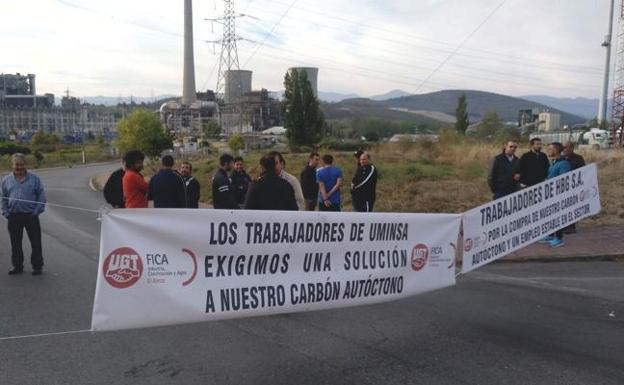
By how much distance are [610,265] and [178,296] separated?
24.3ft

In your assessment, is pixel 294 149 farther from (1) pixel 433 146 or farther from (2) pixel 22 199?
(2) pixel 22 199

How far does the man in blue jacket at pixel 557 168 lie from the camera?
1009 cm

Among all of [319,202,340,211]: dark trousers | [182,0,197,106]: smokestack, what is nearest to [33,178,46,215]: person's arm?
[319,202,340,211]: dark trousers

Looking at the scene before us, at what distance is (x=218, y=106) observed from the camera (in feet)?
528

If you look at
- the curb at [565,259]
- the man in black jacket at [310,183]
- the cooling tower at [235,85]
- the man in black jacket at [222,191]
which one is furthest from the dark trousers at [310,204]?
the cooling tower at [235,85]

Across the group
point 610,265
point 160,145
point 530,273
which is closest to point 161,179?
point 530,273

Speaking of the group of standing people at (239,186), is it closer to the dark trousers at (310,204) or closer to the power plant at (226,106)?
the dark trousers at (310,204)

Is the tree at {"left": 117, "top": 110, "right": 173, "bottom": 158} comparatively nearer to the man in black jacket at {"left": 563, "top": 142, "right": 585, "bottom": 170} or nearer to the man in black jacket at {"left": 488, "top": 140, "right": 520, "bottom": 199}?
the man in black jacket at {"left": 563, "top": 142, "right": 585, "bottom": 170}

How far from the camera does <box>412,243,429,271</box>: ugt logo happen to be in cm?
574

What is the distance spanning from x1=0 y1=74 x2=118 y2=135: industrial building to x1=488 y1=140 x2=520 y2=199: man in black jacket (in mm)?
155394

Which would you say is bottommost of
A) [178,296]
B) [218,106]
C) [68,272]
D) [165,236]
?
[68,272]

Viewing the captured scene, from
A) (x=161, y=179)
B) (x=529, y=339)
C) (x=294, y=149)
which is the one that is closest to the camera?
(x=529, y=339)

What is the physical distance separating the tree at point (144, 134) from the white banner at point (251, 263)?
4484 centimetres

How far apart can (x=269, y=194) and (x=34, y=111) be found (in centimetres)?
16945
